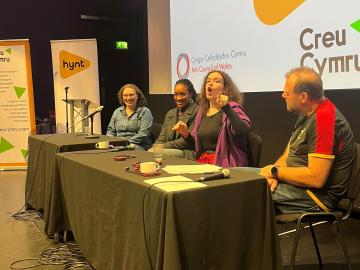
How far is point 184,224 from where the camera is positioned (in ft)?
5.21

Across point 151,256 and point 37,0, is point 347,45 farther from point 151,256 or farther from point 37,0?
point 37,0

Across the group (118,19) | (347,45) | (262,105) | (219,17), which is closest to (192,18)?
(219,17)

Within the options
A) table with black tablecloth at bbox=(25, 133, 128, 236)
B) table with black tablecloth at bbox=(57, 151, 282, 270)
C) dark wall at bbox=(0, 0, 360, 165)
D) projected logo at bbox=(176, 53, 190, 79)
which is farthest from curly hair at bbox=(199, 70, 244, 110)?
dark wall at bbox=(0, 0, 360, 165)

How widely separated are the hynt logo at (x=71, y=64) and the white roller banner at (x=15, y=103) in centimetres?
48

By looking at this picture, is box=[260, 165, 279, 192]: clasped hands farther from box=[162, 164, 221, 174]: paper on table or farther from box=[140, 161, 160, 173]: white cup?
box=[140, 161, 160, 173]: white cup

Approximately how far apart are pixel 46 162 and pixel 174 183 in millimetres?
1830

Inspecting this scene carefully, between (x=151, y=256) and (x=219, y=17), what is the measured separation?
9.64 feet

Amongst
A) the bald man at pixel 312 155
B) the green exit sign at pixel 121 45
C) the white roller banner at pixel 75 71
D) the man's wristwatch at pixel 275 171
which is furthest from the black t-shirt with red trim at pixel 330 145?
the green exit sign at pixel 121 45

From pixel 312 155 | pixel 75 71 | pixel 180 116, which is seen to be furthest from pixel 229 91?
pixel 75 71

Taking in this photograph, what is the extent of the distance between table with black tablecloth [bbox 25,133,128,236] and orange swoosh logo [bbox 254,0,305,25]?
1.54 metres

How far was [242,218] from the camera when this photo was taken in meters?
1.73

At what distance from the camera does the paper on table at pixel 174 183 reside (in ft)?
5.32

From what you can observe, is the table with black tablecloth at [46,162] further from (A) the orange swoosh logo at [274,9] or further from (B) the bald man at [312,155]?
(A) the orange swoosh logo at [274,9]

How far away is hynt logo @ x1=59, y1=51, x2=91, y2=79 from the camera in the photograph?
583 centimetres
